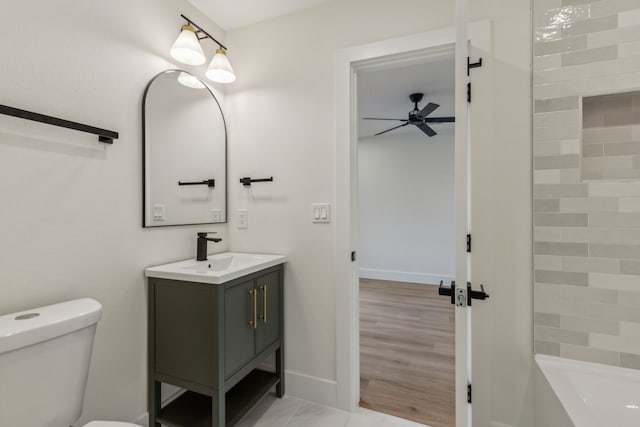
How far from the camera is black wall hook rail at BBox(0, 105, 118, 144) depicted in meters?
1.02

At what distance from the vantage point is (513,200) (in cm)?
139

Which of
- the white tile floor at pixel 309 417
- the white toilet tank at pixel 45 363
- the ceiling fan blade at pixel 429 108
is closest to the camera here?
the white toilet tank at pixel 45 363

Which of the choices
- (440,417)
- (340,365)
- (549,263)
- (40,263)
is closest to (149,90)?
(40,263)

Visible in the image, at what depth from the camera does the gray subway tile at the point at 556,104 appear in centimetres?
126

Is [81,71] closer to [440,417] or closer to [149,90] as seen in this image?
[149,90]

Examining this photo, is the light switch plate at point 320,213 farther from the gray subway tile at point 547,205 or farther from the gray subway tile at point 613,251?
the gray subway tile at point 613,251

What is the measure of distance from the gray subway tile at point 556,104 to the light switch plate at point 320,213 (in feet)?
3.84

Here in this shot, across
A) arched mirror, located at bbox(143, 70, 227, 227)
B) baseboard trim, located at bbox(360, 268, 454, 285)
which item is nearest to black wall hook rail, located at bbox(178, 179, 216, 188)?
arched mirror, located at bbox(143, 70, 227, 227)

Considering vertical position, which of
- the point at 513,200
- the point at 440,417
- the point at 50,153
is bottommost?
the point at 440,417

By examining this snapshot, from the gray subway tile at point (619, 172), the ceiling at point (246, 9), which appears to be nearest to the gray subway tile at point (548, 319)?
the gray subway tile at point (619, 172)

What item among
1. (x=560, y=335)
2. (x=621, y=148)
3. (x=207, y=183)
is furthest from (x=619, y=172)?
(x=207, y=183)

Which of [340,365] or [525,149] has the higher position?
[525,149]

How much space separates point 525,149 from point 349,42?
117 centimetres

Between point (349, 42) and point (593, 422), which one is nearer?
point (593, 422)
